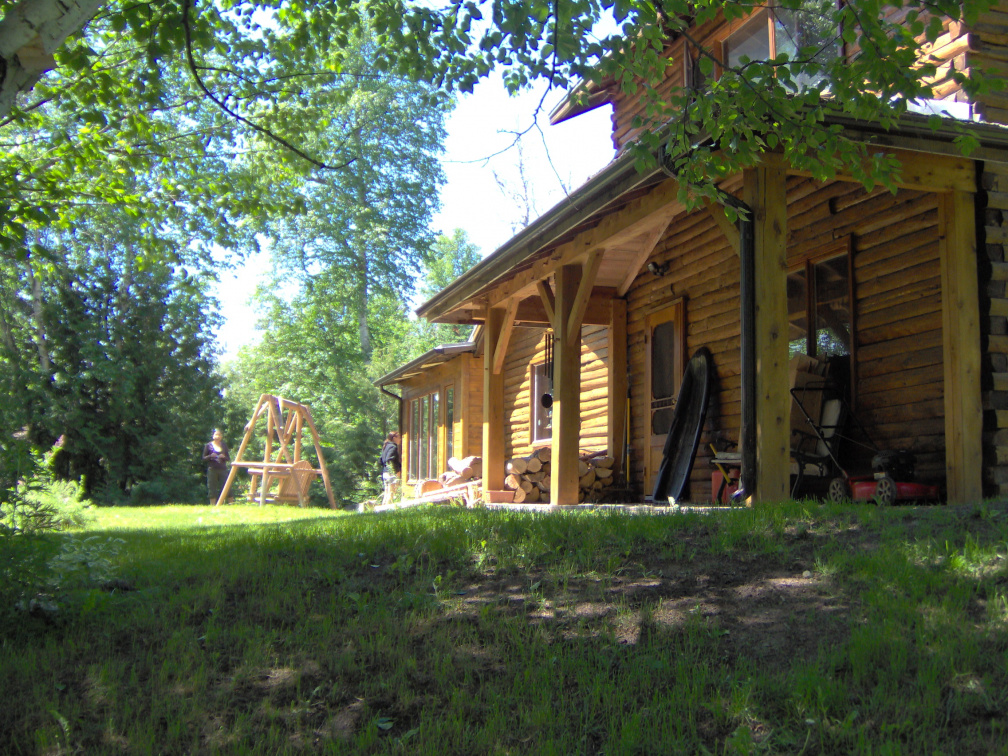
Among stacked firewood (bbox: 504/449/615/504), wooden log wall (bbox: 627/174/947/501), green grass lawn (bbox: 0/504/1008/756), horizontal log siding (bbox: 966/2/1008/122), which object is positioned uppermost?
horizontal log siding (bbox: 966/2/1008/122)

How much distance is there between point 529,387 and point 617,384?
Answer: 3.53 m

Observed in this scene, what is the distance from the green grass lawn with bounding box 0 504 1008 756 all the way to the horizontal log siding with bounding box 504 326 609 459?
22.7ft

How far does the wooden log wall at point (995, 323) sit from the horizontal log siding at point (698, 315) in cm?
294

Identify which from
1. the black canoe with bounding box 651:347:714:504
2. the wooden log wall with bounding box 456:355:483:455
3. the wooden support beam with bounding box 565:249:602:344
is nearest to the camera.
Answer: the wooden support beam with bounding box 565:249:602:344

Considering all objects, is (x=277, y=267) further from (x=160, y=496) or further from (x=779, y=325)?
(x=779, y=325)

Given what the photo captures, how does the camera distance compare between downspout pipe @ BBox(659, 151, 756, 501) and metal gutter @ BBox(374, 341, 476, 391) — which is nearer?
downspout pipe @ BBox(659, 151, 756, 501)

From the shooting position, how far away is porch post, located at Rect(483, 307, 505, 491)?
1134 cm

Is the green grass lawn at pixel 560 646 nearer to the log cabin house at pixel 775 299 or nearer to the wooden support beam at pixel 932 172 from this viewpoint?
the log cabin house at pixel 775 299

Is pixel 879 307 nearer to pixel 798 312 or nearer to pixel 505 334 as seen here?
pixel 798 312

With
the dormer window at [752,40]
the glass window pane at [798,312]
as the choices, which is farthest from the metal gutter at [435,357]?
the glass window pane at [798,312]

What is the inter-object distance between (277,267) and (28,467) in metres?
30.5

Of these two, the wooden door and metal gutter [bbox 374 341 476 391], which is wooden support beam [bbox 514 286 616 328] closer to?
the wooden door

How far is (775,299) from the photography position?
248 inches

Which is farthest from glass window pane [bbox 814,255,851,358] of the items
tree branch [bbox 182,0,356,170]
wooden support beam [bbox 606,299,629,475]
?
tree branch [bbox 182,0,356,170]
